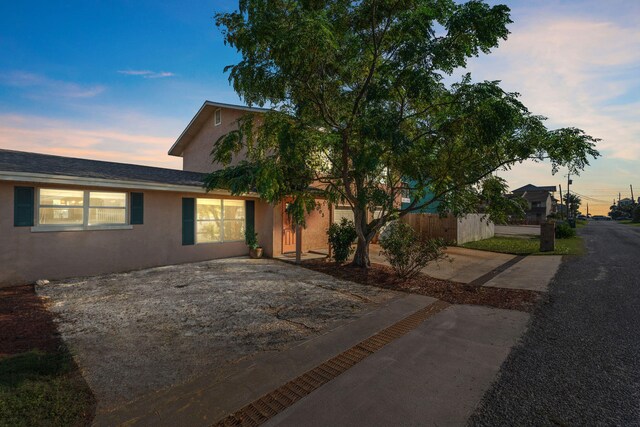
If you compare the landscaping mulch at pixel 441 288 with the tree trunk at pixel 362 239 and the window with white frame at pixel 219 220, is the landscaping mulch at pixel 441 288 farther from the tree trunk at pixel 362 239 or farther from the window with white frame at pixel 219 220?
the window with white frame at pixel 219 220

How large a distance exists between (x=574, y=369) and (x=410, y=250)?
16.4ft

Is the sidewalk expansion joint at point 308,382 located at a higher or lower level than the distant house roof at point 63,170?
lower

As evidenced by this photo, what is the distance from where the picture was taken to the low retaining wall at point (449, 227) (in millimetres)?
18141

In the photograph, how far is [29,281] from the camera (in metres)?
7.71

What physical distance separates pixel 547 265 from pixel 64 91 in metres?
19.5

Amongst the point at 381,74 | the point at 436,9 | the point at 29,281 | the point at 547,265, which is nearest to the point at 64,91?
the point at 29,281

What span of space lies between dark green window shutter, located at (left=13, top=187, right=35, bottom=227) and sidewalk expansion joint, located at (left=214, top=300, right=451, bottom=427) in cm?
849

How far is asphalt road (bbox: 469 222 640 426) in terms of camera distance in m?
2.87

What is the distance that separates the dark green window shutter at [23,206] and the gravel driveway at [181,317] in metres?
1.80

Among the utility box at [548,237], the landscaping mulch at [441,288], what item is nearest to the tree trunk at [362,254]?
the landscaping mulch at [441,288]

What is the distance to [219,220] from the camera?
11750 millimetres

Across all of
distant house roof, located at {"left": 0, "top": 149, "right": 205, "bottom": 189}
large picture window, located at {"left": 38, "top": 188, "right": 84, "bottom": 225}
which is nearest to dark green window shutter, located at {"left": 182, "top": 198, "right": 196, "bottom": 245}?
distant house roof, located at {"left": 0, "top": 149, "right": 205, "bottom": 189}

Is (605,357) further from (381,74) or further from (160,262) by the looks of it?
(160,262)

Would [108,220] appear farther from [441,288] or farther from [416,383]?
[441,288]
